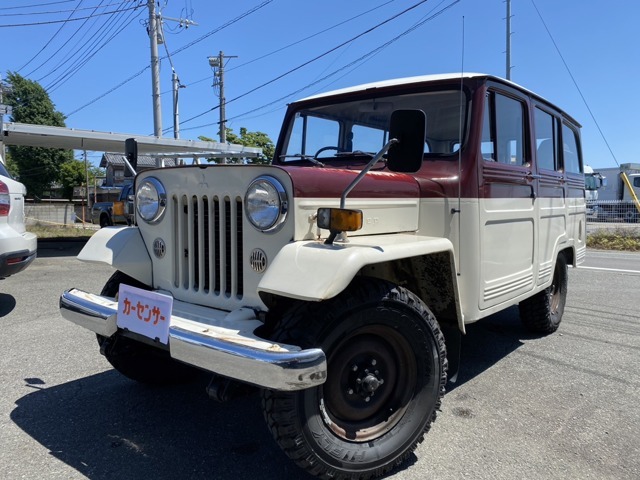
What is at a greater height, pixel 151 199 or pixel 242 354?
pixel 151 199

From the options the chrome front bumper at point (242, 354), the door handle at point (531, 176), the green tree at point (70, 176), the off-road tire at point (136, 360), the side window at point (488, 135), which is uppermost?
the green tree at point (70, 176)

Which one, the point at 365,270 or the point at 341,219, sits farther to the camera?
the point at 365,270

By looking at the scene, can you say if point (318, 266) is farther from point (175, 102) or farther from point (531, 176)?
point (175, 102)

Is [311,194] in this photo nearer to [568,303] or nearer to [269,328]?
[269,328]

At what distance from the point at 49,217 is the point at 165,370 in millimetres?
29455

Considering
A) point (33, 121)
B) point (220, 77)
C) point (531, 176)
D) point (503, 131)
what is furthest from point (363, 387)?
point (33, 121)

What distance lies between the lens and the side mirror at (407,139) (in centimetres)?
221

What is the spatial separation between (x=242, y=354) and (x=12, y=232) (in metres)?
4.29

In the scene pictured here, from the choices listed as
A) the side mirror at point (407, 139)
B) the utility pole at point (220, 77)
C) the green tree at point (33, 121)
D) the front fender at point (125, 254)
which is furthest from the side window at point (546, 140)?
the green tree at point (33, 121)

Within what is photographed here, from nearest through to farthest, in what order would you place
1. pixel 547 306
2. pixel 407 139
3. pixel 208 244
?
pixel 407 139
pixel 208 244
pixel 547 306

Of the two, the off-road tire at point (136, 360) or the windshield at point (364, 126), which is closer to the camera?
the off-road tire at point (136, 360)

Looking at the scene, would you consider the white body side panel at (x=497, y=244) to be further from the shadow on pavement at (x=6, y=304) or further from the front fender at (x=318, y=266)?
the shadow on pavement at (x=6, y=304)

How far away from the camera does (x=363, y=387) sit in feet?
7.46

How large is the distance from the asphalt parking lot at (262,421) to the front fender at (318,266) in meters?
1.01
